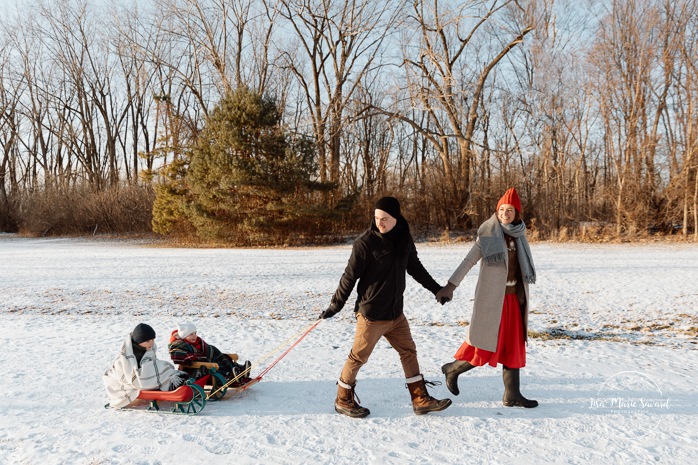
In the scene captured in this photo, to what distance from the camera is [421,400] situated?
4059 millimetres

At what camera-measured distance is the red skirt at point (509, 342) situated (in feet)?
13.6

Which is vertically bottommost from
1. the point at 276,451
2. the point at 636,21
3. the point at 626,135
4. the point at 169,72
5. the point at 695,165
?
the point at 276,451

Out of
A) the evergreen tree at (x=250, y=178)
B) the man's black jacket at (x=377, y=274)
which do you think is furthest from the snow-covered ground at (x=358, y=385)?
the evergreen tree at (x=250, y=178)

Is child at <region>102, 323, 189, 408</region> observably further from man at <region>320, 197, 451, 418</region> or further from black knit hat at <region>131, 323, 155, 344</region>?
man at <region>320, 197, 451, 418</region>

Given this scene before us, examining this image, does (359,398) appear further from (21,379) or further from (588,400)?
(21,379)

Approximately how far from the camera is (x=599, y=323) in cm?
750

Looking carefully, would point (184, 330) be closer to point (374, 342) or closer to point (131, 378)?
point (131, 378)

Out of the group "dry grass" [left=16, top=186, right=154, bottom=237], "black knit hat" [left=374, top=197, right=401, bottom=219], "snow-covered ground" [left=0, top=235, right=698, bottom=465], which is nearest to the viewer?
"snow-covered ground" [left=0, top=235, right=698, bottom=465]

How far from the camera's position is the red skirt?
415 cm

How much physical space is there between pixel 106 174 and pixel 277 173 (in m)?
31.5

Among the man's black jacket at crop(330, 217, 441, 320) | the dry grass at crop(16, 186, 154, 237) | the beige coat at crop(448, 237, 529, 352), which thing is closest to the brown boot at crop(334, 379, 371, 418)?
the man's black jacket at crop(330, 217, 441, 320)

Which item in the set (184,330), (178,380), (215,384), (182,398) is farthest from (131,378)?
(215,384)

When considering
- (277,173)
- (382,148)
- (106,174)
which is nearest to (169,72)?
(106,174)

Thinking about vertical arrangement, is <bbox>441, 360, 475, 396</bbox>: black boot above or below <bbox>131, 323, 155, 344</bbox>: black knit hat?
below
